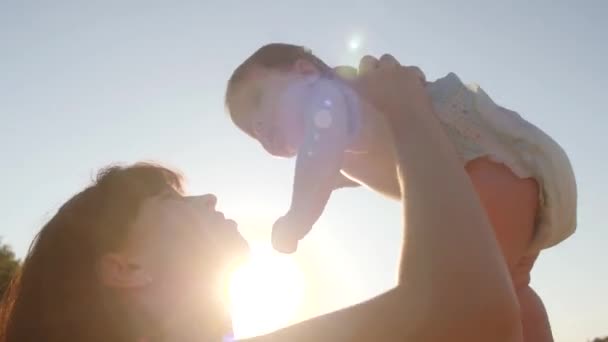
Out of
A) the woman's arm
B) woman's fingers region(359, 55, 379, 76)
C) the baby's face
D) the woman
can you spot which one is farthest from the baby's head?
the woman's arm

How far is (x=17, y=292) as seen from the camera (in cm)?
234

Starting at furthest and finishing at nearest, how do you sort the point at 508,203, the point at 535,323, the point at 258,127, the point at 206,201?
the point at 258,127 → the point at 535,323 → the point at 508,203 → the point at 206,201

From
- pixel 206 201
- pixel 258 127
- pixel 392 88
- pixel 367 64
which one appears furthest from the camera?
pixel 258 127

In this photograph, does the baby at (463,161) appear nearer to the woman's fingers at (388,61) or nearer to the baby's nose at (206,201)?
the baby's nose at (206,201)

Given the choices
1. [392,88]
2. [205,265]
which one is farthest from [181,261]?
→ [392,88]

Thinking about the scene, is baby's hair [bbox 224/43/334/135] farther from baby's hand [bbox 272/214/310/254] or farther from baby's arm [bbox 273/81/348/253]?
baby's hand [bbox 272/214/310/254]

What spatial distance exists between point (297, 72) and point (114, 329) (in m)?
1.85

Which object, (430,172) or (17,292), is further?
(17,292)

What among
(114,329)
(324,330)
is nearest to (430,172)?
(324,330)

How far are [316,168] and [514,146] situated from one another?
0.97 m

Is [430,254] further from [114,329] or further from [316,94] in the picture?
[316,94]

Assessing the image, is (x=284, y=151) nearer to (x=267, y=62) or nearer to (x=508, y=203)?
(x=267, y=62)

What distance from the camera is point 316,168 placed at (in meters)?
2.98

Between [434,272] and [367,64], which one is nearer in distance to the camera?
[434,272]
